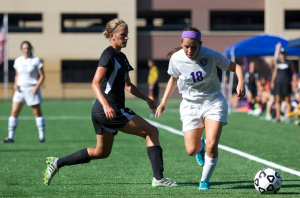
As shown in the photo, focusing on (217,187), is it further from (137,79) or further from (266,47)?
(137,79)

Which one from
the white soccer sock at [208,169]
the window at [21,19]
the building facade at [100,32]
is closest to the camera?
the white soccer sock at [208,169]

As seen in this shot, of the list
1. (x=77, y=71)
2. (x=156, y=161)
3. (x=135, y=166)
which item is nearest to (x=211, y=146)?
(x=156, y=161)

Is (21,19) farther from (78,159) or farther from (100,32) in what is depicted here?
(78,159)

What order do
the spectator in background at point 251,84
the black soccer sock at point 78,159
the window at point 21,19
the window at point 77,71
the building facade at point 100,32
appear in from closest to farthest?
the black soccer sock at point 78,159
the spectator in background at point 251,84
the building facade at point 100,32
the window at point 21,19
the window at point 77,71

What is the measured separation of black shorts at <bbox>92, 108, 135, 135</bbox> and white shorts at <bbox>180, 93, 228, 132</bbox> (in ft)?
2.62

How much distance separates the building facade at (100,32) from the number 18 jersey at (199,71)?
117 ft

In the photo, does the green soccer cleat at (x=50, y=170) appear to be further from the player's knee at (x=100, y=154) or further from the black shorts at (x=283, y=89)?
the black shorts at (x=283, y=89)

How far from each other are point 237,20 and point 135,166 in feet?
129

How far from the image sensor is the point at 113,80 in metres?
6.74

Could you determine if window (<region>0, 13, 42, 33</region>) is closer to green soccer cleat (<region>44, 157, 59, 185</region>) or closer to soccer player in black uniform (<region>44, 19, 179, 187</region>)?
green soccer cleat (<region>44, 157, 59, 185</region>)

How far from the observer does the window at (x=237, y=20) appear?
4428 centimetres

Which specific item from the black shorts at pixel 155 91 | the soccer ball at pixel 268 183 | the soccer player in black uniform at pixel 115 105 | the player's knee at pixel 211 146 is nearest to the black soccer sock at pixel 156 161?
the soccer player in black uniform at pixel 115 105

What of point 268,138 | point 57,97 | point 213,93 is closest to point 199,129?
point 213,93

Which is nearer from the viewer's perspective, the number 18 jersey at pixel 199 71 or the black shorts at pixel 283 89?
the number 18 jersey at pixel 199 71
